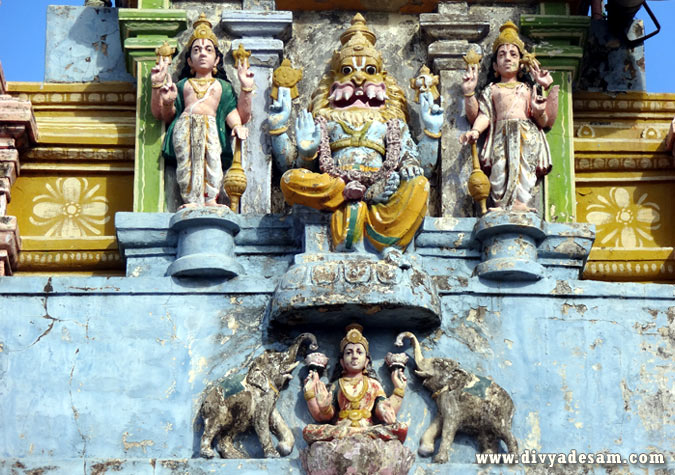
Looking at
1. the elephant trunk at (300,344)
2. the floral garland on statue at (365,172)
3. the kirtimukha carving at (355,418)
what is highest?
the floral garland on statue at (365,172)

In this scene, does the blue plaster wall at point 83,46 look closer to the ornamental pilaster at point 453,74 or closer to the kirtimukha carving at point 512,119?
the ornamental pilaster at point 453,74

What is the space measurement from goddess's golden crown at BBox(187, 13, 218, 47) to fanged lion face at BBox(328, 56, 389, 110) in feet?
3.42

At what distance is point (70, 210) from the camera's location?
15.2 m

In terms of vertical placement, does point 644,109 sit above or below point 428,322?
above

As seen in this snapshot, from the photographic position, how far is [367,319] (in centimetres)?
1359

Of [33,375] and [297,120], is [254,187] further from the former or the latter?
[33,375]

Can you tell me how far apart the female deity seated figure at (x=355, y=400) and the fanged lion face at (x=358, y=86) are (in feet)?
6.19

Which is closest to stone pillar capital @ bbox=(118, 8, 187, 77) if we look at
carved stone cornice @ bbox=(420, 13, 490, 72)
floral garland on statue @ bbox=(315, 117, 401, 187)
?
floral garland on statue @ bbox=(315, 117, 401, 187)

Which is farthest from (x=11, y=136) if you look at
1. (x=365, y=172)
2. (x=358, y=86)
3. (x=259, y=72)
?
(x=365, y=172)

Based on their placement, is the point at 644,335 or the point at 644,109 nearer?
the point at 644,335

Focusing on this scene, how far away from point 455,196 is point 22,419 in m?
3.70

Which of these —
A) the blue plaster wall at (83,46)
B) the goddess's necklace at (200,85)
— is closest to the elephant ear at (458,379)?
the goddess's necklace at (200,85)

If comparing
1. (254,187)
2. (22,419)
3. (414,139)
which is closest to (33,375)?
(22,419)

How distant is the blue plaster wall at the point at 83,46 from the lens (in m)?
15.9
